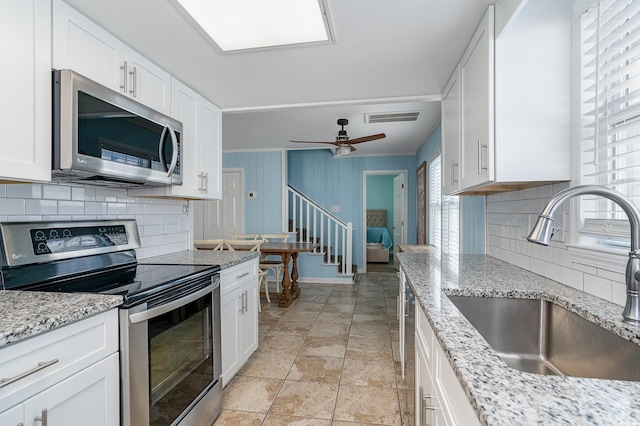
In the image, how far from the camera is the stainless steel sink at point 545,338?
0.96 m

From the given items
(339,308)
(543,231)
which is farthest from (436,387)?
(339,308)

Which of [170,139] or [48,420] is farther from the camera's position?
[170,139]

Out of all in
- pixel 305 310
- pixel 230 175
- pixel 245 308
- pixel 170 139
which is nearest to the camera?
pixel 170 139

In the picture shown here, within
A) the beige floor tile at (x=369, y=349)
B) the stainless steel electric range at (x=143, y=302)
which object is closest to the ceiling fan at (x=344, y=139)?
the beige floor tile at (x=369, y=349)

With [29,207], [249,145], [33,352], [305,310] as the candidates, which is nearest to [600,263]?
[33,352]

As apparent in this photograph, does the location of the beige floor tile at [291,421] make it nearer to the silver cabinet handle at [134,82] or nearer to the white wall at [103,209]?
the white wall at [103,209]

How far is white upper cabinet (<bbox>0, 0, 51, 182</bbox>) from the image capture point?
1191mm

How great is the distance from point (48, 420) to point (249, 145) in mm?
4927

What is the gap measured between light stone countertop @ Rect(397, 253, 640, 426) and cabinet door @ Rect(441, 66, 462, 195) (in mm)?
895

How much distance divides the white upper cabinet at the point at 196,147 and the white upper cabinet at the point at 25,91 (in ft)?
2.71

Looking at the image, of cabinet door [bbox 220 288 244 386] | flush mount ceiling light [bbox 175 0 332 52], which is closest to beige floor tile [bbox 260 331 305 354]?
cabinet door [bbox 220 288 244 386]

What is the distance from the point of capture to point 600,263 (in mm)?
1183

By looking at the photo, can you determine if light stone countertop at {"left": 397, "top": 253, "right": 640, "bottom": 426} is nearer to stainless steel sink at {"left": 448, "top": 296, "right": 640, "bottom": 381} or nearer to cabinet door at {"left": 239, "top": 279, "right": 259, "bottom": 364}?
stainless steel sink at {"left": 448, "top": 296, "right": 640, "bottom": 381}

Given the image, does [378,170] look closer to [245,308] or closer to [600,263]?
[245,308]
